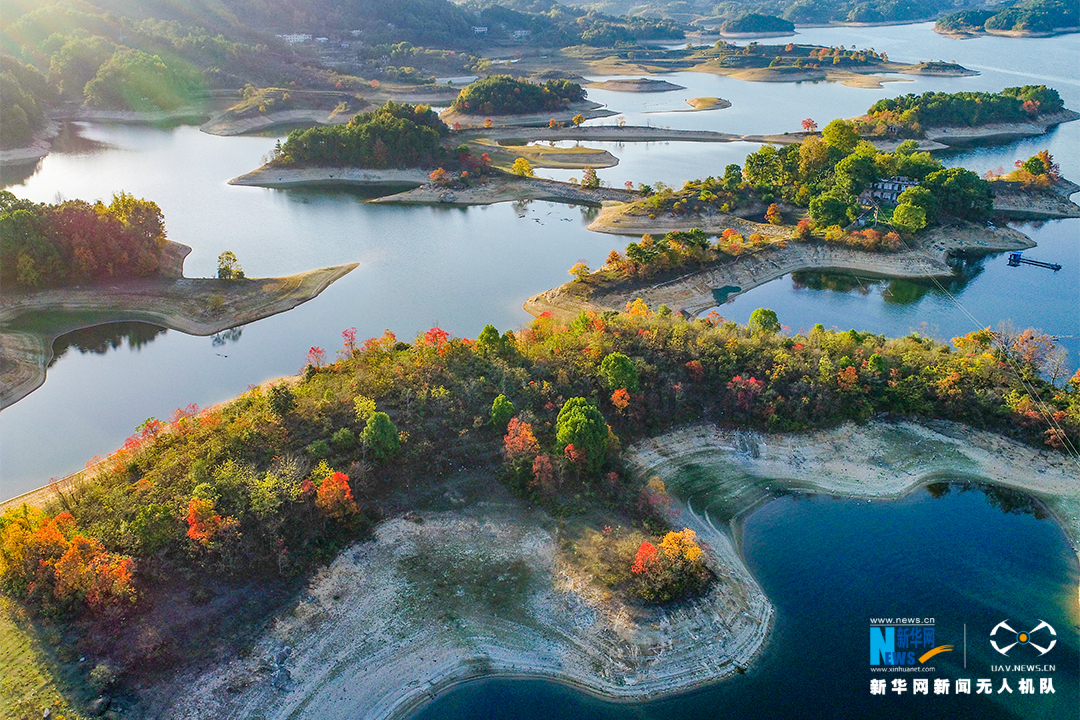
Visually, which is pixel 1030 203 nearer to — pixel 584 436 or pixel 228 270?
pixel 584 436

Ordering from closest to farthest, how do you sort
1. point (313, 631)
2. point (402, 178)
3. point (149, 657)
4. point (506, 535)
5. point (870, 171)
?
point (149, 657) → point (313, 631) → point (506, 535) → point (870, 171) → point (402, 178)

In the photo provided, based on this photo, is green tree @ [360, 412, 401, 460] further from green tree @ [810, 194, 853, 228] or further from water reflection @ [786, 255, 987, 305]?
green tree @ [810, 194, 853, 228]

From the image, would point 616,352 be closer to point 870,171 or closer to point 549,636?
point 549,636

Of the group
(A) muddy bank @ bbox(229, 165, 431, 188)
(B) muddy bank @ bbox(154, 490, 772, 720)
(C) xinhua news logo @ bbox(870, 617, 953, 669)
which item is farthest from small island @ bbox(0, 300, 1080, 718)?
(A) muddy bank @ bbox(229, 165, 431, 188)

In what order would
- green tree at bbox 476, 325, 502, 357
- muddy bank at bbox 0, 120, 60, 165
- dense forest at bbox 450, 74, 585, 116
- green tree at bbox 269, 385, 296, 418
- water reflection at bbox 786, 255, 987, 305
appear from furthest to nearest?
dense forest at bbox 450, 74, 585, 116 < muddy bank at bbox 0, 120, 60, 165 < water reflection at bbox 786, 255, 987, 305 < green tree at bbox 476, 325, 502, 357 < green tree at bbox 269, 385, 296, 418

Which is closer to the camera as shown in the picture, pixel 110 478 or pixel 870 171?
pixel 110 478

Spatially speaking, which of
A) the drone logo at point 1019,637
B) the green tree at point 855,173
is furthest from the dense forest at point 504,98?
the drone logo at point 1019,637

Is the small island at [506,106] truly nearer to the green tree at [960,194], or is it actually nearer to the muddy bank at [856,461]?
the green tree at [960,194]

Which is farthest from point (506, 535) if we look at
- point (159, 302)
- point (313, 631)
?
point (159, 302)
